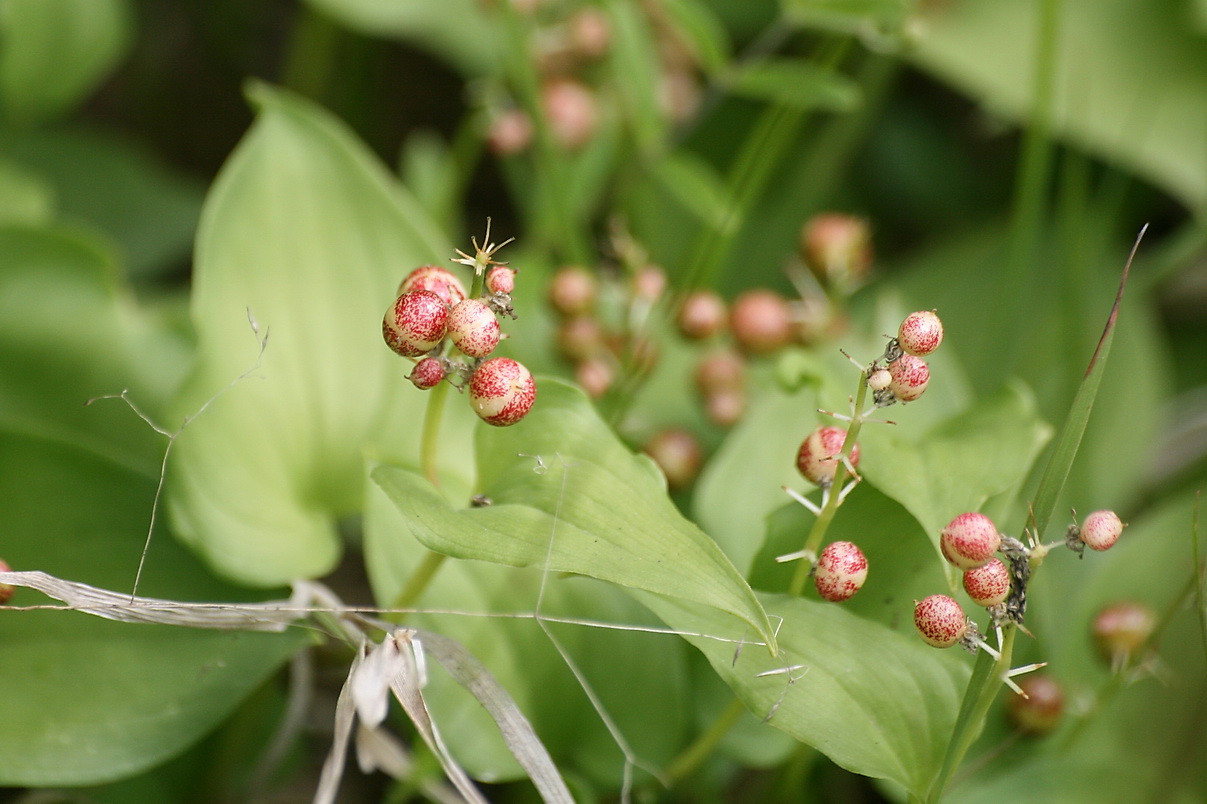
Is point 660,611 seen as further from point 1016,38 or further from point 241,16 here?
point 241,16

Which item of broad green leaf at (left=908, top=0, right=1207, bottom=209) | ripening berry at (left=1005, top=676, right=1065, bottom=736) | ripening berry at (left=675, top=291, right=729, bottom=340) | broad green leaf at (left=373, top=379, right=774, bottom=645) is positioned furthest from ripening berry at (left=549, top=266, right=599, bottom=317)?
broad green leaf at (left=908, top=0, right=1207, bottom=209)

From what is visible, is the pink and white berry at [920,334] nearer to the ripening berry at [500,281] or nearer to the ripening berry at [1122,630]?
the ripening berry at [500,281]

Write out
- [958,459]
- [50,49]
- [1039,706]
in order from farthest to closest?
[50,49] → [1039,706] → [958,459]

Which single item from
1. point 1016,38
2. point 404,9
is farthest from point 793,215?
point 404,9

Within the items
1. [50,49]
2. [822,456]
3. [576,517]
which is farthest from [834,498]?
[50,49]

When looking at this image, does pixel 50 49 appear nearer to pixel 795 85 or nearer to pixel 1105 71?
pixel 795 85

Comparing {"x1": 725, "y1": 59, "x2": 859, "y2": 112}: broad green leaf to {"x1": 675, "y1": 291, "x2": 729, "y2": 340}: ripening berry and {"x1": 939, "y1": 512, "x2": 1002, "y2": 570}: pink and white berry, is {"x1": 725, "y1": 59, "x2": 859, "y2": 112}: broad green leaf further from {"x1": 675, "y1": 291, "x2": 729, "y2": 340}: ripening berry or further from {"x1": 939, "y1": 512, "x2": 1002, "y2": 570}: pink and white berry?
{"x1": 939, "y1": 512, "x2": 1002, "y2": 570}: pink and white berry
